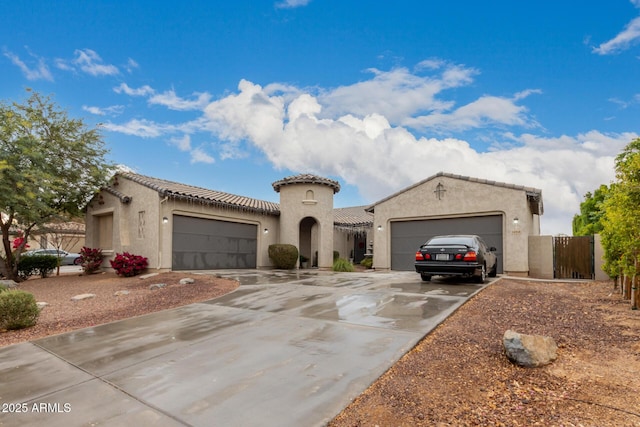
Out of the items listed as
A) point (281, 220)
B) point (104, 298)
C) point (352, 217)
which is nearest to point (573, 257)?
point (281, 220)

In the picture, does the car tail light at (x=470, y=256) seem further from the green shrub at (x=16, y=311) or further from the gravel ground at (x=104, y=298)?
the green shrub at (x=16, y=311)

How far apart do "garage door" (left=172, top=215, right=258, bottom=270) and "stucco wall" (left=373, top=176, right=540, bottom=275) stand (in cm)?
736

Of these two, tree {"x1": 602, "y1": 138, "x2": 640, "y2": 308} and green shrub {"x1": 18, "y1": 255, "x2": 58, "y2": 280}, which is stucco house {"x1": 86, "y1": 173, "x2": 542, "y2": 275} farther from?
tree {"x1": 602, "y1": 138, "x2": 640, "y2": 308}

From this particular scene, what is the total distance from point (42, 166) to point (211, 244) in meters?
7.99

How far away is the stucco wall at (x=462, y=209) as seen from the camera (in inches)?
592

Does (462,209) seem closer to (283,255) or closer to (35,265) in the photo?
(283,255)

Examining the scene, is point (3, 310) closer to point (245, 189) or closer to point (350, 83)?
point (350, 83)

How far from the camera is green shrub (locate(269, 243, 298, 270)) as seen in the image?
19391mm

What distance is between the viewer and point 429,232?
17.5 m

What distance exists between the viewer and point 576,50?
12047mm

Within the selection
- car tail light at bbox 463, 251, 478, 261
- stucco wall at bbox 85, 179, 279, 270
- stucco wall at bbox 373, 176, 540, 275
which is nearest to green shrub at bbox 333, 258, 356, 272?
stucco wall at bbox 373, 176, 540, 275

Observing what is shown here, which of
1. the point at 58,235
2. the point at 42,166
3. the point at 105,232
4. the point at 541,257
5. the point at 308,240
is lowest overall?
the point at 541,257

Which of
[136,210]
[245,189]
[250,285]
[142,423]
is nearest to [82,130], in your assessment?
[136,210]

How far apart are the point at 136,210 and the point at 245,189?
9441mm
